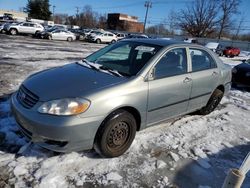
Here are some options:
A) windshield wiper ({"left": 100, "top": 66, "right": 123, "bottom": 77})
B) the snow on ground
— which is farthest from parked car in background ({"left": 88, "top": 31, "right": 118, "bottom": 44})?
windshield wiper ({"left": 100, "top": 66, "right": 123, "bottom": 77})

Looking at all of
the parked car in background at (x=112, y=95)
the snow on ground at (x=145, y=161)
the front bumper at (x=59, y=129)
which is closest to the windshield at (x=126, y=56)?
the parked car in background at (x=112, y=95)

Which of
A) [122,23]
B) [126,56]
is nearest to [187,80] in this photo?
[126,56]

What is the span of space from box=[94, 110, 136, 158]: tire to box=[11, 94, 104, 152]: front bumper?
0.12 metres

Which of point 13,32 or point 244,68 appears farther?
point 13,32

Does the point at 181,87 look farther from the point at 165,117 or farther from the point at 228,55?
the point at 228,55

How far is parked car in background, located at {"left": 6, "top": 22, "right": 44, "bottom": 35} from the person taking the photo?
28.9m

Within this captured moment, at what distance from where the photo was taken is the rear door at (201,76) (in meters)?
4.71

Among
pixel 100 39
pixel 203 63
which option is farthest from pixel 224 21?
pixel 203 63

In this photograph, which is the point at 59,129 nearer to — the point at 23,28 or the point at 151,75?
the point at 151,75

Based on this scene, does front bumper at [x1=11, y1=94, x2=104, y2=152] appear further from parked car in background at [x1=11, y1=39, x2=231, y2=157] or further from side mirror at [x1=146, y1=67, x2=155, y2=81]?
side mirror at [x1=146, y1=67, x2=155, y2=81]

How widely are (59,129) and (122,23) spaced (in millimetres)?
93644

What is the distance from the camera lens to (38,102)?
3148 mm

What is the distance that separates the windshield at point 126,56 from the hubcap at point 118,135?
786mm

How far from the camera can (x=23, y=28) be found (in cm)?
2983
